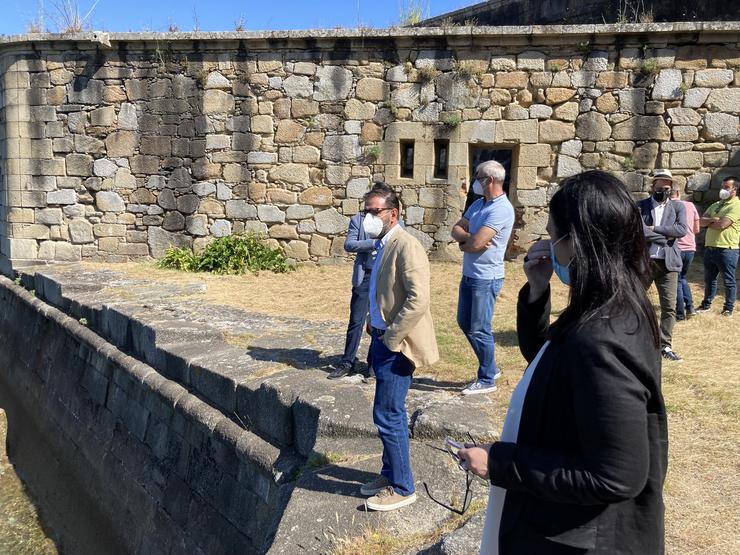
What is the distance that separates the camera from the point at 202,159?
417 inches

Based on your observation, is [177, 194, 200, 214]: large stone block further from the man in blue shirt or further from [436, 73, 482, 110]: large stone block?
the man in blue shirt

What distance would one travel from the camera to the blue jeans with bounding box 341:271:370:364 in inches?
198

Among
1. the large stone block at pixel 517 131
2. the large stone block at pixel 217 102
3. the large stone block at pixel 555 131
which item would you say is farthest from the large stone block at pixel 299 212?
the large stone block at pixel 555 131

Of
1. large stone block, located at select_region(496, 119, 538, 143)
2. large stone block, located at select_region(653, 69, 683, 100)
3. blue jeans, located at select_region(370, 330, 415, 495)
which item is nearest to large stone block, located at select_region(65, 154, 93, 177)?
large stone block, located at select_region(496, 119, 538, 143)

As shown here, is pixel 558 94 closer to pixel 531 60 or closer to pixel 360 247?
pixel 531 60

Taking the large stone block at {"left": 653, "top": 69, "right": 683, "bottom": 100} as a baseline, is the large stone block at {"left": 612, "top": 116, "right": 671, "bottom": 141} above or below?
A: below

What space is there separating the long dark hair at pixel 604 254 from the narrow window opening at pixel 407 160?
29.0 ft

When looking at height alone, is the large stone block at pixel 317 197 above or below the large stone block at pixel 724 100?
below

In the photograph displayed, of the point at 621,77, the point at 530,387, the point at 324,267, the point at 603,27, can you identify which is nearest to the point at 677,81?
the point at 621,77

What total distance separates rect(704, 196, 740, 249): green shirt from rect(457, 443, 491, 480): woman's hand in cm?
652

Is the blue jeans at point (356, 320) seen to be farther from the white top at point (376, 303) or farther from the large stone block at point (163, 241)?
the large stone block at point (163, 241)

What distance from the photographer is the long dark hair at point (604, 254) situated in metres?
1.57

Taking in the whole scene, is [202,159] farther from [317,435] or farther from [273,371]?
[317,435]

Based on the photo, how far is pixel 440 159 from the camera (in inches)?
409
